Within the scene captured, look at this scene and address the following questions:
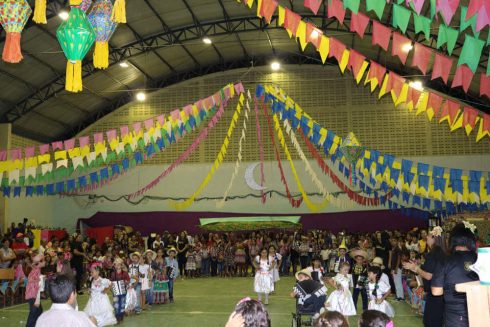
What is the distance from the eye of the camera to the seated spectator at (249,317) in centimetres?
258

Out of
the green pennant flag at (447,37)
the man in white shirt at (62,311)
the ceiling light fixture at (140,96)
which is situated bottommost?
the man in white shirt at (62,311)

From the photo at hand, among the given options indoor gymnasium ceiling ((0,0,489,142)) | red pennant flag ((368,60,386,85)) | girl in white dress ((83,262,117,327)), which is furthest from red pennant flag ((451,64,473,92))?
indoor gymnasium ceiling ((0,0,489,142))

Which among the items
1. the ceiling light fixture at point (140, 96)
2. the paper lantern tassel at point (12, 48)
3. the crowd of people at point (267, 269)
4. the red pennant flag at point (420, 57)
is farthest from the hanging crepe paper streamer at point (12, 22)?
the ceiling light fixture at point (140, 96)

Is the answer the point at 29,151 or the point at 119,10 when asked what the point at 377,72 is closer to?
the point at 119,10

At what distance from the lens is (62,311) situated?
3301 millimetres

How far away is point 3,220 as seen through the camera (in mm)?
20078

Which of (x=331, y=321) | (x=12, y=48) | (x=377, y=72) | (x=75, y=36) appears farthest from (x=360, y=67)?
(x=331, y=321)

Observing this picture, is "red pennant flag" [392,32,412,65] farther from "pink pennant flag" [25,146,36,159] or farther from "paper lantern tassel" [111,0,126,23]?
"pink pennant flag" [25,146,36,159]

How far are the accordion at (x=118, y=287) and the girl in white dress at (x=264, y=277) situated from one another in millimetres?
3090

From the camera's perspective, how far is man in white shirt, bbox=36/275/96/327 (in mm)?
3244

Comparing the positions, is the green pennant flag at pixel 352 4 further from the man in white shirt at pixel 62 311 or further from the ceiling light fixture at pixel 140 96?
the ceiling light fixture at pixel 140 96

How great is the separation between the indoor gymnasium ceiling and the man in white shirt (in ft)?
43.0

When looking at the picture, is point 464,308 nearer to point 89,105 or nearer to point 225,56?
point 225,56

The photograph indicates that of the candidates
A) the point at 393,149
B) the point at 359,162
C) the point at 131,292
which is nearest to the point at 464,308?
the point at 131,292
